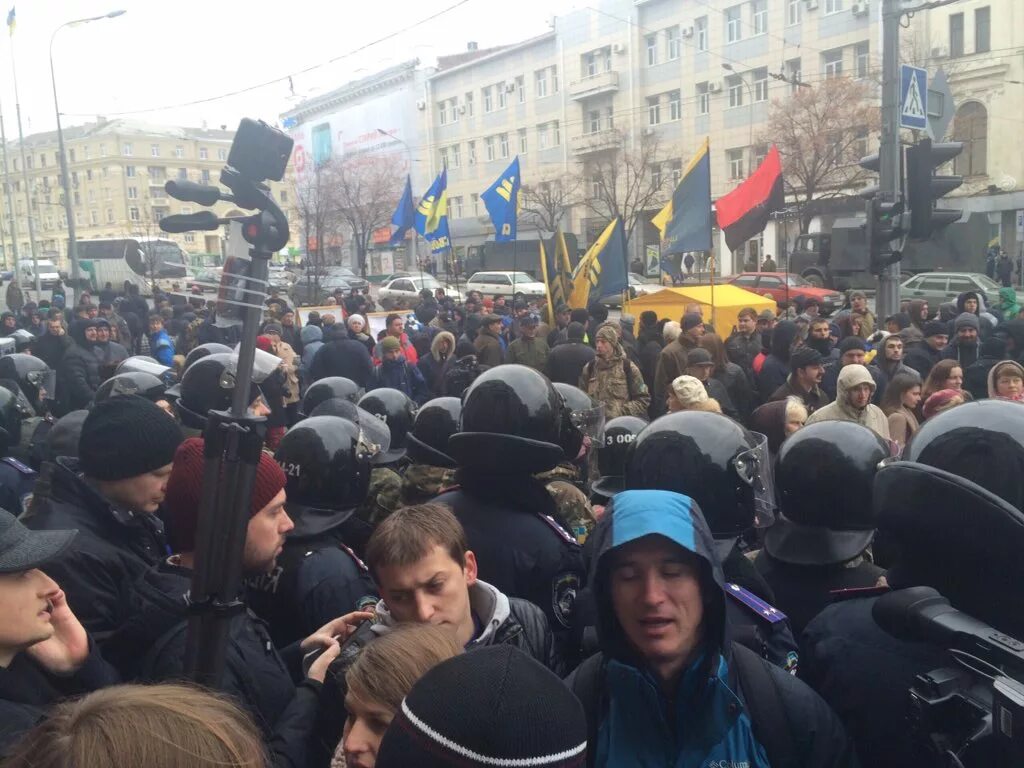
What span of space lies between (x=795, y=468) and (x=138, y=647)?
7.03 feet

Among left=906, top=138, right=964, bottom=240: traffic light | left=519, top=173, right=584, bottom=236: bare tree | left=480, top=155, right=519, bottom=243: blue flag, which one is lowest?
left=906, top=138, right=964, bottom=240: traffic light

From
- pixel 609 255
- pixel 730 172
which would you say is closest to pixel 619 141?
pixel 730 172

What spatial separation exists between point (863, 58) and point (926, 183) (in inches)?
1212

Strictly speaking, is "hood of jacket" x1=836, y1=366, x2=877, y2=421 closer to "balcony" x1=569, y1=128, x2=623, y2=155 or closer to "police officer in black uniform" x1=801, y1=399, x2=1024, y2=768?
"police officer in black uniform" x1=801, y1=399, x2=1024, y2=768

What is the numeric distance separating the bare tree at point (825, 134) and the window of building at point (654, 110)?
394 inches

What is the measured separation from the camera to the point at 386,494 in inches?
154

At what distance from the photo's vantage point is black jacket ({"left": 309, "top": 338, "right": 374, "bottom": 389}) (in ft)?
30.4

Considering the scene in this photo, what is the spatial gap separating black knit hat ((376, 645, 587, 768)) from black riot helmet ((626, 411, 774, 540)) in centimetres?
153

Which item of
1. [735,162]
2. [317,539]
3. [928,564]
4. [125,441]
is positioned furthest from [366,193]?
[928,564]

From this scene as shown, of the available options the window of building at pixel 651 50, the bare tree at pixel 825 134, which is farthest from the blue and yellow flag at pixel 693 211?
the window of building at pixel 651 50

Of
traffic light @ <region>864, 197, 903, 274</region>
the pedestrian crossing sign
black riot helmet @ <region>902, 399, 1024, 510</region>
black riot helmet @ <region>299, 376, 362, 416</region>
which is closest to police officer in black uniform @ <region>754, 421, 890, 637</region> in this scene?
black riot helmet @ <region>902, 399, 1024, 510</region>

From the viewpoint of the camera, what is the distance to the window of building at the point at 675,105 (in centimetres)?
4284

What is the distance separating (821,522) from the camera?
2.88m

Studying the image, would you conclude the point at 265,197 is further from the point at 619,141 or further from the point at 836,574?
the point at 619,141
